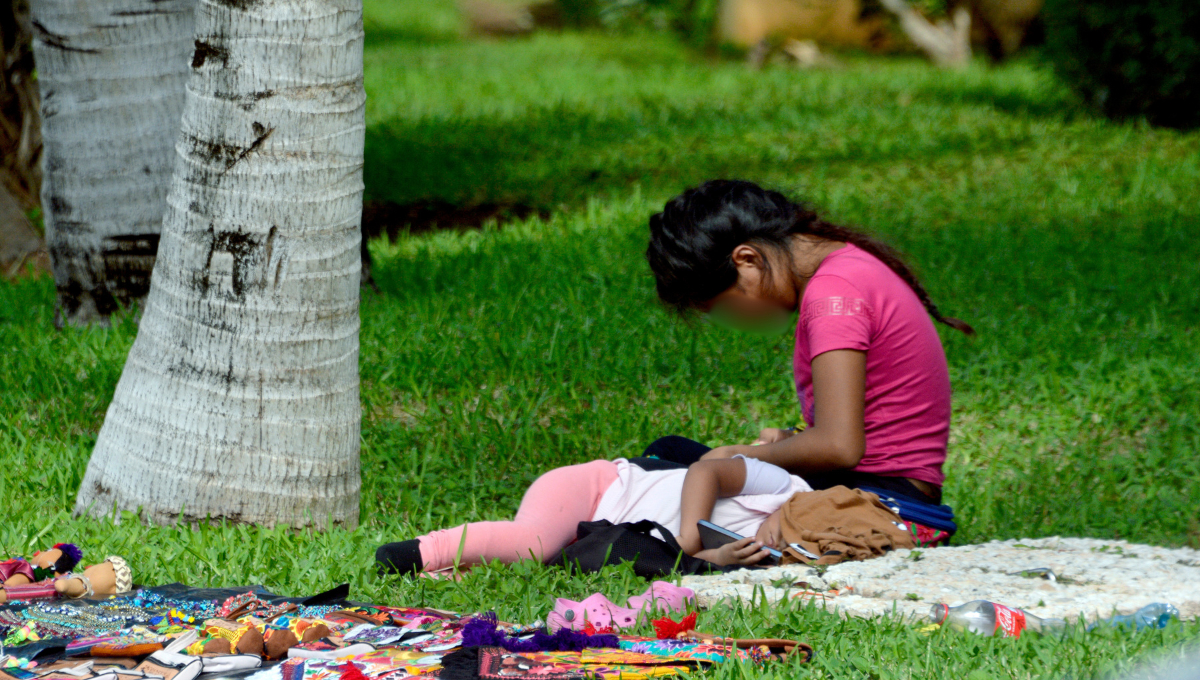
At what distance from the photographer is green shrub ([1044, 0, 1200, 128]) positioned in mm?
8969

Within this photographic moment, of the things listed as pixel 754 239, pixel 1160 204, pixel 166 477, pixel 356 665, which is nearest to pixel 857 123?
pixel 1160 204

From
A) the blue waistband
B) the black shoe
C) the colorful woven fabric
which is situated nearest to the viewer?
the colorful woven fabric

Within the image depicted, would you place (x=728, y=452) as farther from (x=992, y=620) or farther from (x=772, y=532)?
(x=992, y=620)

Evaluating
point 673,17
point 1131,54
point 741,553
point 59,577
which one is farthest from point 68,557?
point 673,17

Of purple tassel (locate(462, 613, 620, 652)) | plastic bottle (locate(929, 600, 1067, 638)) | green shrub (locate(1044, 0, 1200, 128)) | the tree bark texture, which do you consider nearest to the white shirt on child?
plastic bottle (locate(929, 600, 1067, 638))

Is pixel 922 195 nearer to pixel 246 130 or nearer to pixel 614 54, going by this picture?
pixel 246 130

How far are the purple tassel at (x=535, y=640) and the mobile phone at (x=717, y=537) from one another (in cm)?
80

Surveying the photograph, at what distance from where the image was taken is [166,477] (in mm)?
3557

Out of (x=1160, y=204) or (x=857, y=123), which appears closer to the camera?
(x=1160, y=204)

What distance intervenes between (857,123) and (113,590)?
8.31m

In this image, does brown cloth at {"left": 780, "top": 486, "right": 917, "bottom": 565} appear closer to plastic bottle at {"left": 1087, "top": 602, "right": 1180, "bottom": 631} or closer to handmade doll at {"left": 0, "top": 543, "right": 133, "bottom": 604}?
plastic bottle at {"left": 1087, "top": 602, "right": 1180, "bottom": 631}

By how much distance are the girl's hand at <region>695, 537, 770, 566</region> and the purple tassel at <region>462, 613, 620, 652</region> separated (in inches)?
30.9

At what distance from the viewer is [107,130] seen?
5.03 metres

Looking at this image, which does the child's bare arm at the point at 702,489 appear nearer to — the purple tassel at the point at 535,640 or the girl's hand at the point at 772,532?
the girl's hand at the point at 772,532
